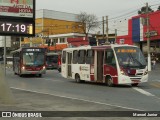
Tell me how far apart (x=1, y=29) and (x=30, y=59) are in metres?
25.4

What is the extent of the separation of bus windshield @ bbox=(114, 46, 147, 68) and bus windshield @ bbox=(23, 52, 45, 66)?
605 inches

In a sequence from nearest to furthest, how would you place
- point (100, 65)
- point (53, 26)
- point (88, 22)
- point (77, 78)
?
point (100, 65), point (77, 78), point (88, 22), point (53, 26)

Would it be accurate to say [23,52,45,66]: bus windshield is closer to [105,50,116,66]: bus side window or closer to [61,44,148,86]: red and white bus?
[61,44,148,86]: red and white bus

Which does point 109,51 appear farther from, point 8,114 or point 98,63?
point 8,114

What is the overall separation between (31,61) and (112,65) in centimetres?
1550

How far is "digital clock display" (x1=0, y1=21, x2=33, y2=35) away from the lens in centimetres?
1251

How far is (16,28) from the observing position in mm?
12664

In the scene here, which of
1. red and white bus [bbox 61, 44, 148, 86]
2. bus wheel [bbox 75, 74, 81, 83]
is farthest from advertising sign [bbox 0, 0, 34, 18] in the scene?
bus wheel [bbox 75, 74, 81, 83]

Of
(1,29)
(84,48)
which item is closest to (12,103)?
(1,29)

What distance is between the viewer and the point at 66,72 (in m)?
29.8

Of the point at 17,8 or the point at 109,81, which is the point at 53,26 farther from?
the point at 17,8

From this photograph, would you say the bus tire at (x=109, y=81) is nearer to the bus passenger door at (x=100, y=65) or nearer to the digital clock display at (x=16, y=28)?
the bus passenger door at (x=100, y=65)

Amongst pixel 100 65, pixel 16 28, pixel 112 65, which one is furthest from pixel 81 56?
pixel 16 28

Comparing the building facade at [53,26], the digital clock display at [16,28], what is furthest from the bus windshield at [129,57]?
the building facade at [53,26]
